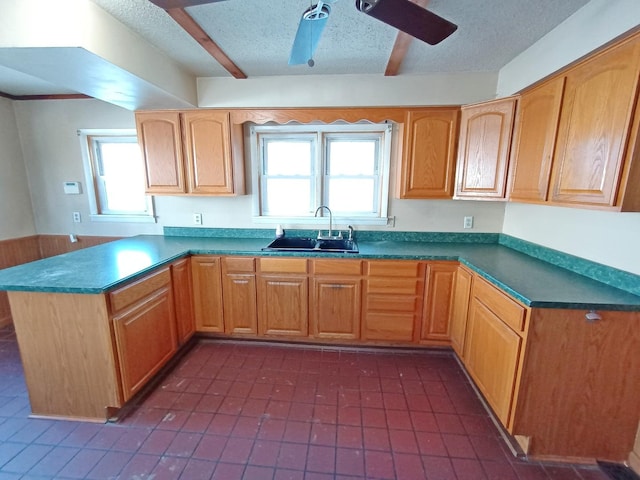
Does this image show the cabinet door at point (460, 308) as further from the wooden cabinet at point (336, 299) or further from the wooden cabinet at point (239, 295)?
the wooden cabinet at point (239, 295)

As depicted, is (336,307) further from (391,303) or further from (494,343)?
(494,343)

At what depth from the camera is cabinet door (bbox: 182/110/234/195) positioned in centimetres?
254

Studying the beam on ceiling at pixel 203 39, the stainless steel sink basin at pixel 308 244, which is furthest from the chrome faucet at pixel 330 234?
the beam on ceiling at pixel 203 39

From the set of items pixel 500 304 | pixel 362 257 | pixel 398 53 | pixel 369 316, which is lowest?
pixel 369 316

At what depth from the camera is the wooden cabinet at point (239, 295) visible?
8.05 feet

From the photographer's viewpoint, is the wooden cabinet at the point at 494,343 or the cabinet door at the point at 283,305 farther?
the cabinet door at the point at 283,305

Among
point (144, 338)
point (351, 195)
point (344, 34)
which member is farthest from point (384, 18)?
point (144, 338)

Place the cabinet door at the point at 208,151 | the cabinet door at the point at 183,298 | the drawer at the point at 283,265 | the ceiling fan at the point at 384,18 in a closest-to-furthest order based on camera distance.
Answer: the ceiling fan at the point at 384,18, the cabinet door at the point at 183,298, the drawer at the point at 283,265, the cabinet door at the point at 208,151

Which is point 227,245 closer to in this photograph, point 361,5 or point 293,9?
point 293,9

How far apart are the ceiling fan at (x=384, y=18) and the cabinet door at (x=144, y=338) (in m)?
1.65

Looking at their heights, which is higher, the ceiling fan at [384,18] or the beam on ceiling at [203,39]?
the beam on ceiling at [203,39]

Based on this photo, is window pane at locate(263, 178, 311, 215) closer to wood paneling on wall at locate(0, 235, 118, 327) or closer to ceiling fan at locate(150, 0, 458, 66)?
ceiling fan at locate(150, 0, 458, 66)

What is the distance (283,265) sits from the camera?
7.92 feet

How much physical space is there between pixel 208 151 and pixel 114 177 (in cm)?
123
